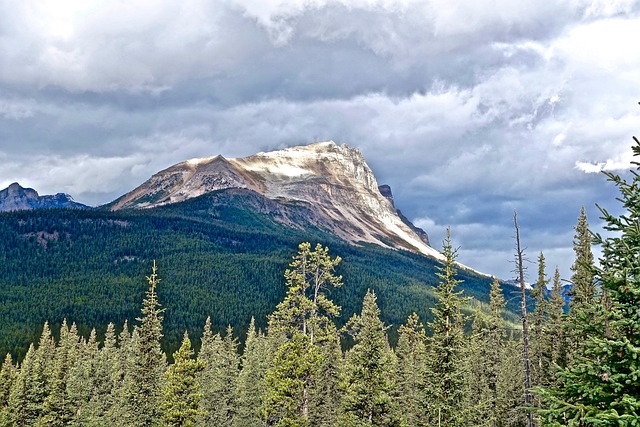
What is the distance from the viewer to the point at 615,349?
12.4m

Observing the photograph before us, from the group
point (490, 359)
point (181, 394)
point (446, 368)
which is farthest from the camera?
point (490, 359)

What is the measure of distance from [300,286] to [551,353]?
96.8 feet

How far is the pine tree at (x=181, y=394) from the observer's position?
4594 cm

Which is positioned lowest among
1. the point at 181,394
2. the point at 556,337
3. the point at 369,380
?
the point at 181,394

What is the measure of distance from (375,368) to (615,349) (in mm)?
25829

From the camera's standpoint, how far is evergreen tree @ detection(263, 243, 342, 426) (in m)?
35.3

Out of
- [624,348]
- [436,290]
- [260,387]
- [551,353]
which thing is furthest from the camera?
[260,387]

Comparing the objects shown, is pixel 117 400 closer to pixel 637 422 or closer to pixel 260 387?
pixel 260 387

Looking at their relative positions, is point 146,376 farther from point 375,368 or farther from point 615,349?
point 615,349

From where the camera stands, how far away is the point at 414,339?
276 feet

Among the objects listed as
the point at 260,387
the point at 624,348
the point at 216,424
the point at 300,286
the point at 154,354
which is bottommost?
the point at 216,424

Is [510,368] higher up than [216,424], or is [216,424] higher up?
[510,368]

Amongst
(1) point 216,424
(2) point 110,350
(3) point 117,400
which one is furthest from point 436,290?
(2) point 110,350

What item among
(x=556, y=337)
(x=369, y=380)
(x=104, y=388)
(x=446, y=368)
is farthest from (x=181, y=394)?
(x=556, y=337)
